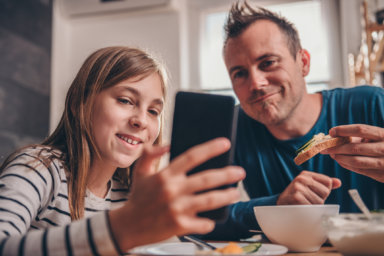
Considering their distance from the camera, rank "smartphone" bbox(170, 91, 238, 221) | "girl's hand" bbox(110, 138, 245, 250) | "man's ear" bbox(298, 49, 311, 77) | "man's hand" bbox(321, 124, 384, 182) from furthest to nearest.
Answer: "man's ear" bbox(298, 49, 311, 77), "man's hand" bbox(321, 124, 384, 182), "smartphone" bbox(170, 91, 238, 221), "girl's hand" bbox(110, 138, 245, 250)

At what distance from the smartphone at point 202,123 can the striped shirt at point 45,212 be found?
17 cm

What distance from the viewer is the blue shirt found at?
1.37 metres

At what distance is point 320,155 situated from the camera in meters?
1.40

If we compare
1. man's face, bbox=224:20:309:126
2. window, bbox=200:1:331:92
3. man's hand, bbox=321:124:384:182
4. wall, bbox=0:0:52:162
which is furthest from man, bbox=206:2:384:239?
wall, bbox=0:0:52:162

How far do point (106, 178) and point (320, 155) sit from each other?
841 millimetres

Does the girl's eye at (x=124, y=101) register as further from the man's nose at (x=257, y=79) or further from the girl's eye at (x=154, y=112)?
the man's nose at (x=257, y=79)

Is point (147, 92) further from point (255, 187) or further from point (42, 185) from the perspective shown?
point (255, 187)

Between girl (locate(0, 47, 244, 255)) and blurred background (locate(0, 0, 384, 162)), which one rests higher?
blurred background (locate(0, 0, 384, 162))

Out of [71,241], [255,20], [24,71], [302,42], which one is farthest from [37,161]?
[302,42]

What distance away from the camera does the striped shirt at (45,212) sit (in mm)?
519

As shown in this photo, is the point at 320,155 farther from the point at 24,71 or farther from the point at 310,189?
the point at 24,71

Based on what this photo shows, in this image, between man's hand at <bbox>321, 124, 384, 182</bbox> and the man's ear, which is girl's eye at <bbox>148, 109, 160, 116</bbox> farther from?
the man's ear

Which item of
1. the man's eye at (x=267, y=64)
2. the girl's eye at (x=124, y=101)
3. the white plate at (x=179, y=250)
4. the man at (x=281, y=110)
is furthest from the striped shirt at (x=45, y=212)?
the man's eye at (x=267, y=64)

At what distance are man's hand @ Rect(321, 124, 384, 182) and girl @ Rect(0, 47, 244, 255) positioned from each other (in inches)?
20.9
